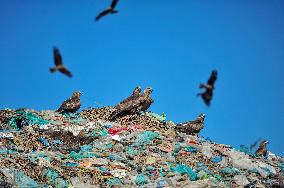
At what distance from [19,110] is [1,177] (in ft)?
24.9

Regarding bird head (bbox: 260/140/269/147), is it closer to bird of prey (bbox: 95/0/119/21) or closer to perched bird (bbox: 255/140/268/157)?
perched bird (bbox: 255/140/268/157)

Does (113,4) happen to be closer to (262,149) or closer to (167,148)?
(167,148)

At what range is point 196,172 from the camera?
1625 cm

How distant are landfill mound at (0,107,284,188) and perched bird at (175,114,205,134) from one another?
1.17ft

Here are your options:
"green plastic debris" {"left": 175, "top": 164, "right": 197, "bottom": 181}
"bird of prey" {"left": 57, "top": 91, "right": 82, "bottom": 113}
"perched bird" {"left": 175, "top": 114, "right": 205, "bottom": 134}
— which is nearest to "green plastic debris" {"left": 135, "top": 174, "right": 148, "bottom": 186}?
"green plastic debris" {"left": 175, "top": 164, "right": 197, "bottom": 181}

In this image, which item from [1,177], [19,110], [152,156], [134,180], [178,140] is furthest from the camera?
[19,110]

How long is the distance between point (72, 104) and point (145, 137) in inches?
171

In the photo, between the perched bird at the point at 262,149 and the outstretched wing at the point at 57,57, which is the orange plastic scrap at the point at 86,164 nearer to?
the outstretched wing at the point at 57,57

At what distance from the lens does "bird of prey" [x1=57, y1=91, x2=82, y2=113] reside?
867 inches

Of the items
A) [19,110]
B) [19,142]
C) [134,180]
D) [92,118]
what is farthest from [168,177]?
[19,110]

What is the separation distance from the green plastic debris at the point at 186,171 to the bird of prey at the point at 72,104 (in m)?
6.81

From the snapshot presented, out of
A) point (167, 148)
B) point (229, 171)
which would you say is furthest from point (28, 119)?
point (229, 171)

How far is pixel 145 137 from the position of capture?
19047 millimetres

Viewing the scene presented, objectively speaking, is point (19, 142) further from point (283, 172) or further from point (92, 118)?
point (283, 172)
